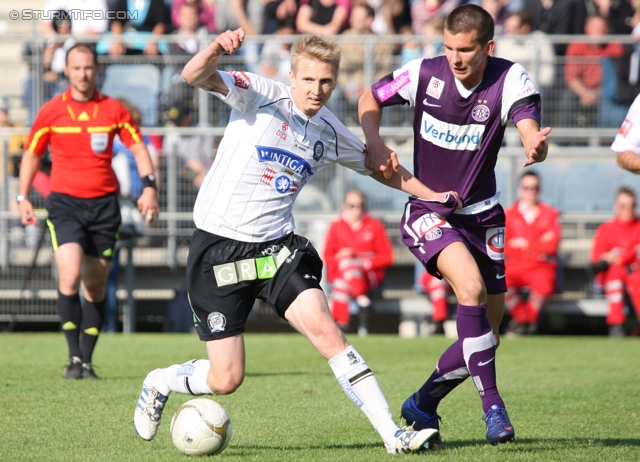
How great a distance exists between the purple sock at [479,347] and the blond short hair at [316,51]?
5.19 ft

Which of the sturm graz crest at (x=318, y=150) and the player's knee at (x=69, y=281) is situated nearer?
the sturm graz crest at (x=318, y=150)

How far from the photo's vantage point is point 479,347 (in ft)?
17.0

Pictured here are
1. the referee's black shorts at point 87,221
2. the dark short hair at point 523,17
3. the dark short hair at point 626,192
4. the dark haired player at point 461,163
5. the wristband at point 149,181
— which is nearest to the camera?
the dark haired player at point 461,163

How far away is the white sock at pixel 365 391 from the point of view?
15.6ft

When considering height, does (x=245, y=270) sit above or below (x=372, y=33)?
below

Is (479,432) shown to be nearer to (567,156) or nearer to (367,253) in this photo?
(367,253)

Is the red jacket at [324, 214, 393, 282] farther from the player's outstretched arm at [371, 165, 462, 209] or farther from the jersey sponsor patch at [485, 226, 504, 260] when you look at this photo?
the player's outstretched arm at [371, 165, 462, 209]

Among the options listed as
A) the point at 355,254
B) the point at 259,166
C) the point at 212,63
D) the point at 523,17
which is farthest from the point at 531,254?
the point at 212,63

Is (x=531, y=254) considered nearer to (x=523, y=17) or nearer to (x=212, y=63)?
(x=523, y=17)

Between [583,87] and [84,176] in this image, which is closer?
[84,176]

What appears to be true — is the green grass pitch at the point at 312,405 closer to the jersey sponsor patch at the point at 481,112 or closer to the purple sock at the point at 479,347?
the purple sock at the point at 479,347

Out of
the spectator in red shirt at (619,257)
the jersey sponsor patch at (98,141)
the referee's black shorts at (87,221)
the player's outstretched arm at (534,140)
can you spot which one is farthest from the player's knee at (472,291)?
the spectator in red shirt at (619,257)

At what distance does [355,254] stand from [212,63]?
7776 millimetres

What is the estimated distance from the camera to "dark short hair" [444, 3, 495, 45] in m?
5.26
